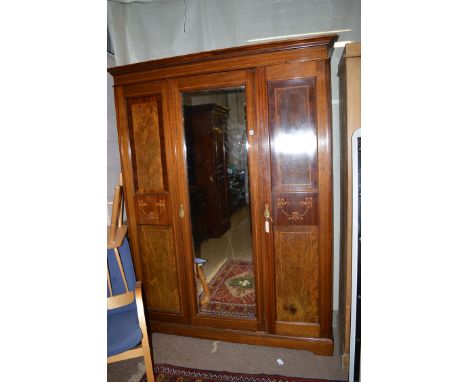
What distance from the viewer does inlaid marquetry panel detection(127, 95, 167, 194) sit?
1.91 m

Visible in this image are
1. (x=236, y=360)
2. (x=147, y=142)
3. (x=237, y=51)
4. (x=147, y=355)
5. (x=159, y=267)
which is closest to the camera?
(x=147, y=355)

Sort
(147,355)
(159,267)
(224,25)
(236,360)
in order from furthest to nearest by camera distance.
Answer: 1. (224,25)
2. (159,267)
3. (236,360)
4. (147,355)

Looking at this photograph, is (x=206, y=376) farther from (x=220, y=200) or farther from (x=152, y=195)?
(x=152, y=195)

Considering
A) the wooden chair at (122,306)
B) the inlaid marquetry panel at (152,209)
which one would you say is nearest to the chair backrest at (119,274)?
the wooden chair at (122,306)

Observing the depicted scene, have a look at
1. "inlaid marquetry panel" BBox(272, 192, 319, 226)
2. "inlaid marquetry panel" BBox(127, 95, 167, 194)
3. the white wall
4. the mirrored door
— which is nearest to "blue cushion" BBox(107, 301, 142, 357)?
the mirrored door

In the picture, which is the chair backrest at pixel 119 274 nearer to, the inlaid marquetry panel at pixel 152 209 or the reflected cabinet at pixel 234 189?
the reflected cabinet at pixel 234 189

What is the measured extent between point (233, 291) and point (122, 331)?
829 mm

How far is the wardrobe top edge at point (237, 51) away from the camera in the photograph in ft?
5.11

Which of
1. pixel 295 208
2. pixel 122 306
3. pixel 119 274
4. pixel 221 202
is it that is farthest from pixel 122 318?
pixel 295 208

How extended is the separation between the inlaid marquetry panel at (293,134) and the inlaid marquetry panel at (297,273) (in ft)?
1.10

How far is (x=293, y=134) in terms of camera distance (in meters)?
1.68
